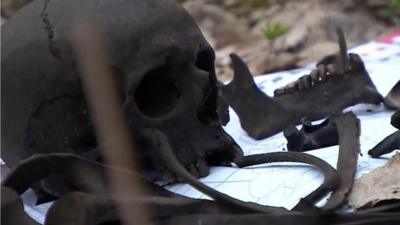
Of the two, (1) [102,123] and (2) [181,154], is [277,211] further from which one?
(1) [102,123]

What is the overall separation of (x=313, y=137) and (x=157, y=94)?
30cm

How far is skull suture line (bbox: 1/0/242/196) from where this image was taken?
4.97ft

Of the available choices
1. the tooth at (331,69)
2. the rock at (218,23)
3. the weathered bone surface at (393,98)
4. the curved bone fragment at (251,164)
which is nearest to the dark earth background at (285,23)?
the rock at (218,23)

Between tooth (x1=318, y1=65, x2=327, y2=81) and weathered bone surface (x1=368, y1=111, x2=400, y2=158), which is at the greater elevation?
weathered bone surface (x1=368, y1=111, x2=400, y2=158)

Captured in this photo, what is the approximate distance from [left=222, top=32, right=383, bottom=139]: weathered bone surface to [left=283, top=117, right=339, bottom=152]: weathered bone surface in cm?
17

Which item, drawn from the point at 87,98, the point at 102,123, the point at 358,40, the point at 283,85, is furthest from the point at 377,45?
the point at 102,123

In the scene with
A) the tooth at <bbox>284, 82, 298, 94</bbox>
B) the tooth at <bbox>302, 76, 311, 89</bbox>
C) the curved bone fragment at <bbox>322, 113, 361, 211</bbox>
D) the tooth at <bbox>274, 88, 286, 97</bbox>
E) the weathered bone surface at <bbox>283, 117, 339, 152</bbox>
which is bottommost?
the tooth at <bbox>274, 88, 286, 97</bbox>

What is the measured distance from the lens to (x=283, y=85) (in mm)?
2232

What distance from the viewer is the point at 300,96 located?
2.02 metres

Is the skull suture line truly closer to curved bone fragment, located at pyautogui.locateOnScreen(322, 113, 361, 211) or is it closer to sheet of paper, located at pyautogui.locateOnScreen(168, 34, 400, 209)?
sheet of paper, located at pyautogui.locateOnScreen(168, 34, 400, 209)

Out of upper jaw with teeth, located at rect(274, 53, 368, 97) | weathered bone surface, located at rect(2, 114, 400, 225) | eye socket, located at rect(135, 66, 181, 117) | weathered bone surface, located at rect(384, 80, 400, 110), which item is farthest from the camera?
upper jaw with teeth, located at rect(274, 53, 368, 97)

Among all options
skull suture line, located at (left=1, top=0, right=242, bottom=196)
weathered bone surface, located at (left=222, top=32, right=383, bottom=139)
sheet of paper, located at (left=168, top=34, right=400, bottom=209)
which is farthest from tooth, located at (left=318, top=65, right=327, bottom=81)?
skull suture line, located at (left=1, top=0, right=242, bottom=196)

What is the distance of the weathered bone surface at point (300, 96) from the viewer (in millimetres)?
1915

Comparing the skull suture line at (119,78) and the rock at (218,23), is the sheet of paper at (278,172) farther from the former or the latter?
the rock at (218,23)
